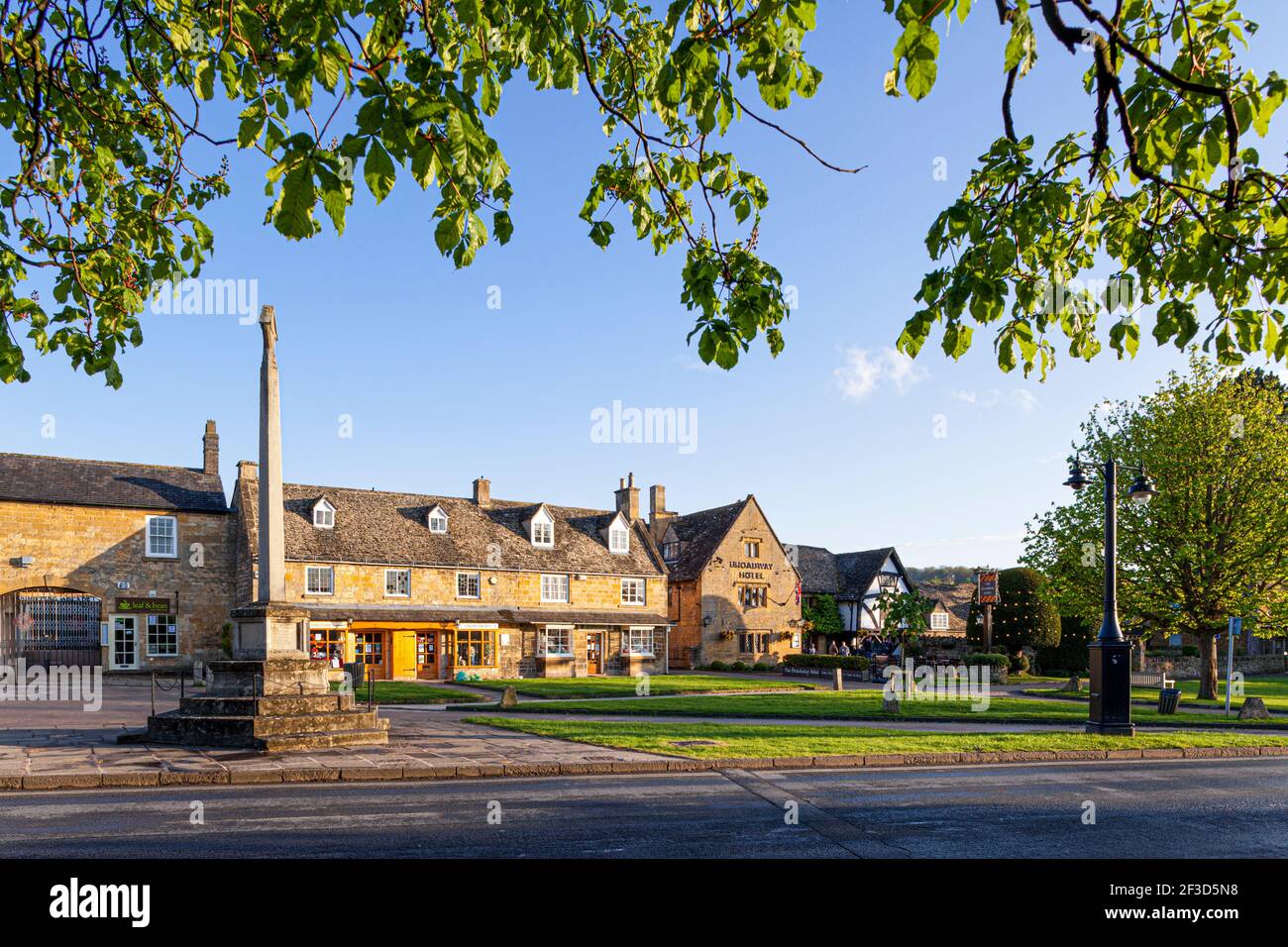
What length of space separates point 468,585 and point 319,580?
6.96 meters

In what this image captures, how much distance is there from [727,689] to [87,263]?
2923 centimetres

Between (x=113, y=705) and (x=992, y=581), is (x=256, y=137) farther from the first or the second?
(x=992, y=581)

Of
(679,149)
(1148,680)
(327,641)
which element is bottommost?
(1148,680)

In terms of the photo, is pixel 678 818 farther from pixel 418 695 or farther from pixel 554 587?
pixel 554 587

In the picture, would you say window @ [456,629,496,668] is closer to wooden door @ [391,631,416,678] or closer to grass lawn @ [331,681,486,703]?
wooden door @ [391,631,416,678]

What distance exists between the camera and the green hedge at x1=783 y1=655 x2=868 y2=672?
4284 centimetres

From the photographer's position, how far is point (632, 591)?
46688 mm

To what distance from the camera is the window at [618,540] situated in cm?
4731

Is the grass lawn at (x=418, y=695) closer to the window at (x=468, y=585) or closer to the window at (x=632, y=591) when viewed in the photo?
the window at (x=468, y=585)

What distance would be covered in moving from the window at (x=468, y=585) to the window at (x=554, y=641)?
3.67 meters

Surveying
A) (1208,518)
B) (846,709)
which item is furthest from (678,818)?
(1208,518)

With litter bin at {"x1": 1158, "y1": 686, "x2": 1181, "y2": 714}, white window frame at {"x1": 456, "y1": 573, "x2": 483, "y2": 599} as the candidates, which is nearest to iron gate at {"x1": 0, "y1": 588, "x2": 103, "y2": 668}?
white window frame at {"x1": 456, "y1": 573, "x2": 483, "y2": 599}
